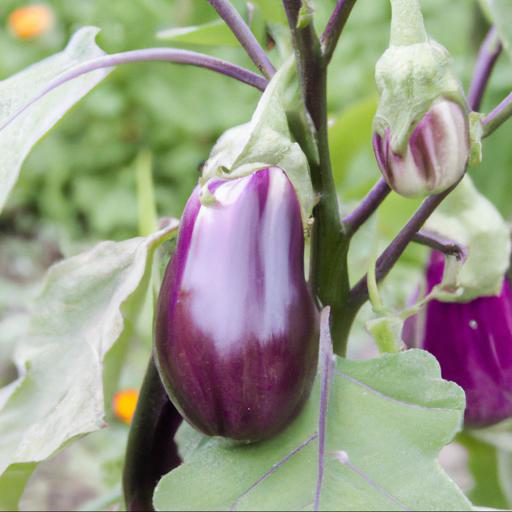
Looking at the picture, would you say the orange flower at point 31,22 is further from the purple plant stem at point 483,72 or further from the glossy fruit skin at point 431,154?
the glossy fruit skin at point 431,154

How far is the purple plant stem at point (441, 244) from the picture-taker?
48 cm

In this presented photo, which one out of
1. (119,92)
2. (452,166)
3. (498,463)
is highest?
(452,166)

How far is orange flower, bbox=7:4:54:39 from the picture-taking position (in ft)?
8.36

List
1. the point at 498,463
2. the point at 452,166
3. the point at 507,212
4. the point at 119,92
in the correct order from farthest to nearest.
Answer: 1. the point at 119,92
2. the point at 507,212
3. the point at 498,463
4. the point at 452,166

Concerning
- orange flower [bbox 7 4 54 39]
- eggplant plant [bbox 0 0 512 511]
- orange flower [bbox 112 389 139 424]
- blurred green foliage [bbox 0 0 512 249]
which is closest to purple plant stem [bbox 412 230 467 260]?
eggplant plant [bbox 0 0 512 511]

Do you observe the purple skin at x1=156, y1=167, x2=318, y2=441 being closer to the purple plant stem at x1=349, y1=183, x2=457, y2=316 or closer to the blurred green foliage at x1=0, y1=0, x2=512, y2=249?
the purple plant stem at x1=349, y1=183, x2=457, y2=316

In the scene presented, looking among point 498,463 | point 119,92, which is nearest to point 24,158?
point 498,463

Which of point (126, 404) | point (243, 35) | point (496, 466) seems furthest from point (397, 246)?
point (126, 404)

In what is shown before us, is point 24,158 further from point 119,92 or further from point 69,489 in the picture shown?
point 119,92

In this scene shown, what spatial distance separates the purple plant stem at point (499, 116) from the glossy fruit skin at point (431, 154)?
0.10 m

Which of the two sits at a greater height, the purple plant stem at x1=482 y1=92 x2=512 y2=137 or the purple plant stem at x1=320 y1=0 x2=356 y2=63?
the purple plant stem at x1=320 y1=0 x2=356 y2=63

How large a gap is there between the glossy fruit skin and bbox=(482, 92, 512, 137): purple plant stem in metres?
0.10

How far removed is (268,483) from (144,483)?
0.15 meters

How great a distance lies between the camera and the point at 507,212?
106cm
